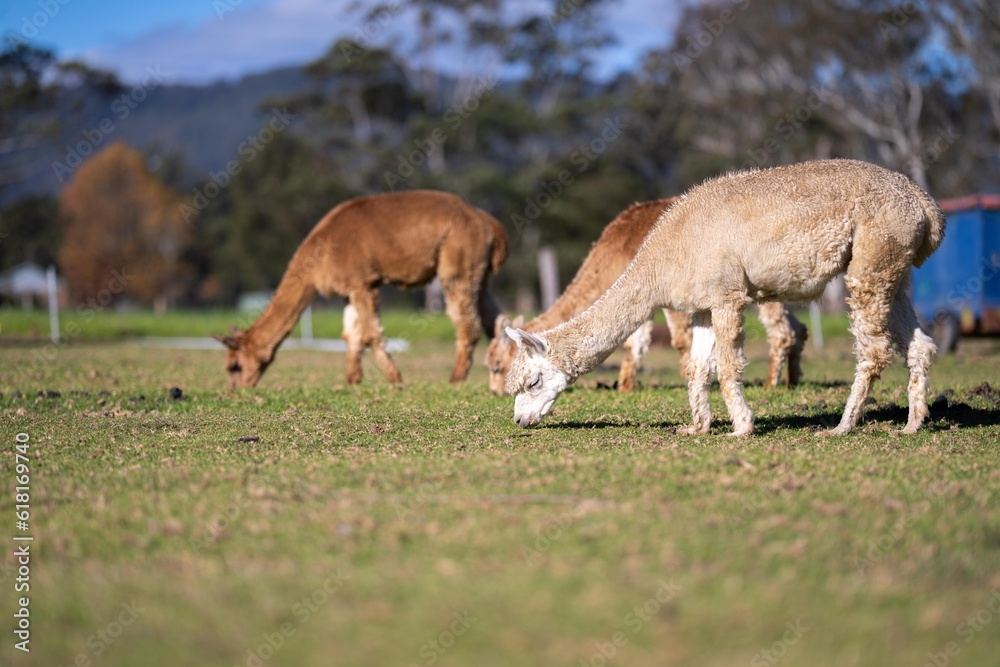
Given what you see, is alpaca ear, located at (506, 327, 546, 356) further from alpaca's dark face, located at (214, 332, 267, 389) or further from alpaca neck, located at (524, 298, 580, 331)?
alpaca's dark face, located at (214, 332, 267, 389)

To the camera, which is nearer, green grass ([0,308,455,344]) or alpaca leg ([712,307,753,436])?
alpaca leg ([712,307,753,436])

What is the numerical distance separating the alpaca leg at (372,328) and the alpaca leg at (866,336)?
739 cm

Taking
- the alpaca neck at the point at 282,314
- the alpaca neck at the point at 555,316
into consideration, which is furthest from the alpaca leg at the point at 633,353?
the alpaca neck at the point at 282,314

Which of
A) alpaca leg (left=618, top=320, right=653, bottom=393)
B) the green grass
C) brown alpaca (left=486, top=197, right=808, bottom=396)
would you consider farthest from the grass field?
the green grass

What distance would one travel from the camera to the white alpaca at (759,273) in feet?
31.2

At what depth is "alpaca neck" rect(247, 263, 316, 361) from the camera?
51.3ft

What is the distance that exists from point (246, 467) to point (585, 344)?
3.41 metres

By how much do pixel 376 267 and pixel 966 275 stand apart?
52.0 feet

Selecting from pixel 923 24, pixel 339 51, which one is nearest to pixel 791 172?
pixel 923 24

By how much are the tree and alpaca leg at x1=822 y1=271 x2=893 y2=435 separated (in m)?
70.6

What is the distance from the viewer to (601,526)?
20.0 ft

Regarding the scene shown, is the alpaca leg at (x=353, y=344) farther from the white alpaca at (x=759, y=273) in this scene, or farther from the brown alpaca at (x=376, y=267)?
the white alpaca at (x=759, y=273)

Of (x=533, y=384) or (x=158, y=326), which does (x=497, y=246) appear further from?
(x=158, y=326)

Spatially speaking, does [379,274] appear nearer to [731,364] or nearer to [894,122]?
[731,364]
